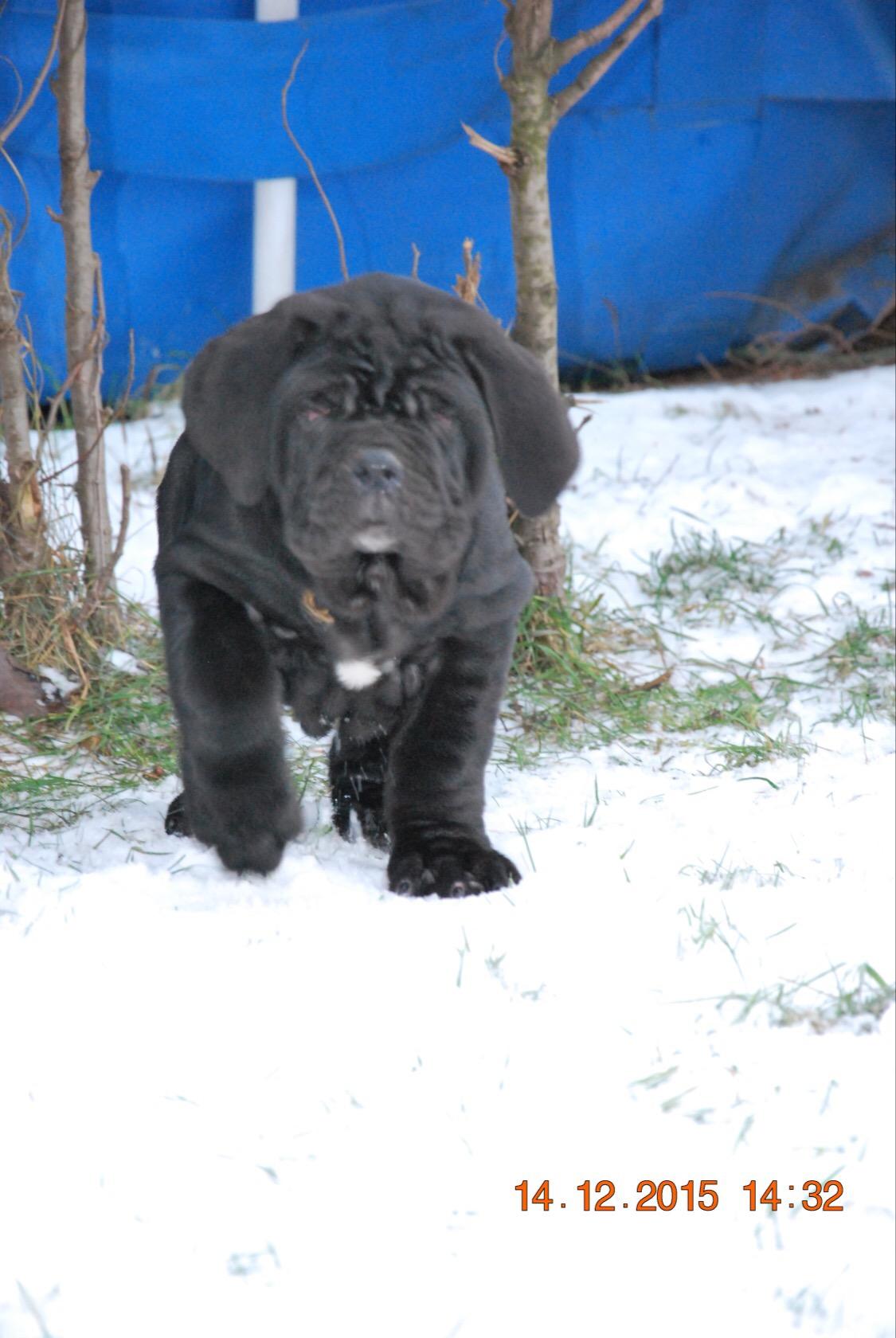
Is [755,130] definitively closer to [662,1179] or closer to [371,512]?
[371,512]

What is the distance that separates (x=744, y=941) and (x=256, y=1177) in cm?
95

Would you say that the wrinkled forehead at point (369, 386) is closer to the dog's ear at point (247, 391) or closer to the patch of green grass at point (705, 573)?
the dog's ear at point (247, 391)

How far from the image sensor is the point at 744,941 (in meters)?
2.47

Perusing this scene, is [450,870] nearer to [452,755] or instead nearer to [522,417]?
[452,755]

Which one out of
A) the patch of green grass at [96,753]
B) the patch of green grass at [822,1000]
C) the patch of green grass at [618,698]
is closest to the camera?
the patch of green grass at [822,1000]

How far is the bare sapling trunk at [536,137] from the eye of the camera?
12.5ft

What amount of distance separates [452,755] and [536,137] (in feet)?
6.16

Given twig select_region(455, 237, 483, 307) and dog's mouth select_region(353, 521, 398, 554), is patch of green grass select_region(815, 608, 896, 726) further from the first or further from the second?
dog's mouth select_region(353, 521, 398, 554)

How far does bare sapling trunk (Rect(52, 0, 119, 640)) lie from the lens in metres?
3.69

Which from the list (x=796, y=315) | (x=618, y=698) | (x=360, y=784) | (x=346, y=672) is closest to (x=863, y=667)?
(x=618, y=698)

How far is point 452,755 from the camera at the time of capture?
111 inches

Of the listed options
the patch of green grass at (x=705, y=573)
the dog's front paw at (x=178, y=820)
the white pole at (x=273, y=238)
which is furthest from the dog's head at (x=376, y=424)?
the white pole at (x=273, y=238)
